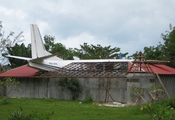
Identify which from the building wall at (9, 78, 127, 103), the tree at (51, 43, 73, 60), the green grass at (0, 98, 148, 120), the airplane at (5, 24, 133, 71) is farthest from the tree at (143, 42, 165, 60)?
the tree at (51, 43, 73, 60)

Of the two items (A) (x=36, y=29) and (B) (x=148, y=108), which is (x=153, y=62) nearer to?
(A) (x=36, y=29)

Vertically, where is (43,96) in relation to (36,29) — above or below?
below

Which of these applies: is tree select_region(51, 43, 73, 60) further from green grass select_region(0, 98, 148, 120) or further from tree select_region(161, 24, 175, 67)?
green grass select_region(0, 98, 148, 120)

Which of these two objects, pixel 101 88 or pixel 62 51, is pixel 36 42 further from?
pixel 62 51

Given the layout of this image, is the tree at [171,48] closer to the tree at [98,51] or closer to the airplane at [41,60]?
the airplane at [41,60]

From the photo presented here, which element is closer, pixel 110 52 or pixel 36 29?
pixel 36 29

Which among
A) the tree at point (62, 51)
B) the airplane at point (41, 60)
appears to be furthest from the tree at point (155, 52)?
the tree at point (62, 51)

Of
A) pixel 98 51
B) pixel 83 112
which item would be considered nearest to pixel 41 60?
pixel 83 112

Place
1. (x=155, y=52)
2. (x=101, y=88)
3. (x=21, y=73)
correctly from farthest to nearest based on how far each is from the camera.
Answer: (x=155, y=52), (x=21, y=73), (x=101, y=88)

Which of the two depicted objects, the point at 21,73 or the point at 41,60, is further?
the point at 21,73

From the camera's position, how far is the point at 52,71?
93.1 feet

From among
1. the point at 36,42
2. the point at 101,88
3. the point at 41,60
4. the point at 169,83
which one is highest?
the point at 36,42

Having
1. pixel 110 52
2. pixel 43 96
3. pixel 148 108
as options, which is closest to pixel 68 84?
pixel 43 96

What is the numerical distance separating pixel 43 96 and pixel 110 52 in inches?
966
